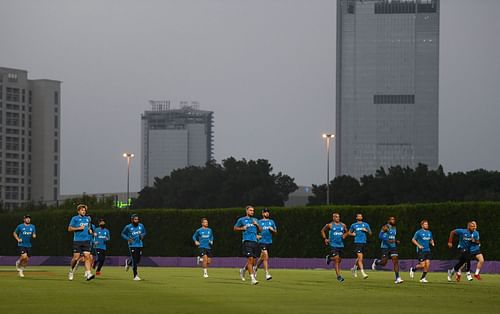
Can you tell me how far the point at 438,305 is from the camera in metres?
23.5

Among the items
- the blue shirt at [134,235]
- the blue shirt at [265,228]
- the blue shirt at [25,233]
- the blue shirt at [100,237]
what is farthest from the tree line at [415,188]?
the blue shirt at [134,235]

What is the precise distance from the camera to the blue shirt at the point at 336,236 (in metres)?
34.9

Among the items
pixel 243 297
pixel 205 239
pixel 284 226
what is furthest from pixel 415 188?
pixel 243 297

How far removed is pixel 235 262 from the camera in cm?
6016

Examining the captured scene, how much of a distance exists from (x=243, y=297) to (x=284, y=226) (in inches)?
1364

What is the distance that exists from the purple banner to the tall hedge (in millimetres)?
752

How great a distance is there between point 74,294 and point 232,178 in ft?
404

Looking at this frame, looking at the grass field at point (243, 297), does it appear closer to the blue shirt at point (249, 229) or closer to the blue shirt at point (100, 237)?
the blue shirt at point (249, 229)

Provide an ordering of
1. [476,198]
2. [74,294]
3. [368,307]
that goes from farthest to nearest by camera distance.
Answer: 1. [476,198]
2. [74,294]
3. [368,307]

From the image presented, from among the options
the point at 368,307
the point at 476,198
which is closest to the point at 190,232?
the point at 368,307

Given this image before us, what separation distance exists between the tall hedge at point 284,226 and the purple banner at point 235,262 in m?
0.75

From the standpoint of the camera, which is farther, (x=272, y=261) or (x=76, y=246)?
(x=272, y=261)

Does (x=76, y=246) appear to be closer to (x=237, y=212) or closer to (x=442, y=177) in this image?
(x=237, y=212)

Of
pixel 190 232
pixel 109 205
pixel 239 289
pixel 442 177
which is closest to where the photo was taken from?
pixel 239 289
